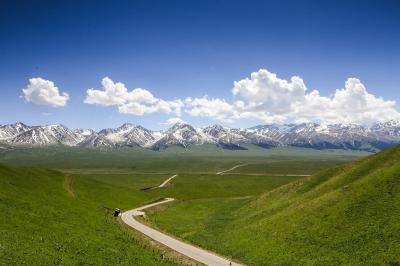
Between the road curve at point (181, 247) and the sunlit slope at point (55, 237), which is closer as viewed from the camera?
the sunlit slope at point (55, 237)

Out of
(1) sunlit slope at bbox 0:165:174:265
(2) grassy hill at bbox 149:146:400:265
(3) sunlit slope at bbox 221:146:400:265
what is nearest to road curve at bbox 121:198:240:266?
(2) grassy hill at bbox 149:146:400:265

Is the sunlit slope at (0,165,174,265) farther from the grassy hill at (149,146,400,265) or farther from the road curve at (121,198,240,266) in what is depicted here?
the grassy hill at (149,146,400,265)

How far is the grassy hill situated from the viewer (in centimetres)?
4459

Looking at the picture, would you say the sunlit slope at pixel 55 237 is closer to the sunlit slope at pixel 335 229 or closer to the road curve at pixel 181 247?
the road curve at pixel 181 247

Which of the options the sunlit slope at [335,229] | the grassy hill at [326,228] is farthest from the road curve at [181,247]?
the sunlit slope at [335,229]

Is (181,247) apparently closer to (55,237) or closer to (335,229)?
(55,237)

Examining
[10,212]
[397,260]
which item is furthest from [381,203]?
[10,212]

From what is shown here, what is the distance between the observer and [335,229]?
5094 cm

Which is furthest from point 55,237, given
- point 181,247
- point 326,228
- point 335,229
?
point 335,229

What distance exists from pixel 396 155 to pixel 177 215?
176 feet

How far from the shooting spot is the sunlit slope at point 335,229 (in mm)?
44103

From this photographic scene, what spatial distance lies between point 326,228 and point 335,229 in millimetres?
1498

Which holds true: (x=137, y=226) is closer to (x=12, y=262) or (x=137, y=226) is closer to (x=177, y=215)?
(x=177, y=215)

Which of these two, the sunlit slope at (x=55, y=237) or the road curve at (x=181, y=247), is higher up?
the sunlit slope at (x=55, y=237)
